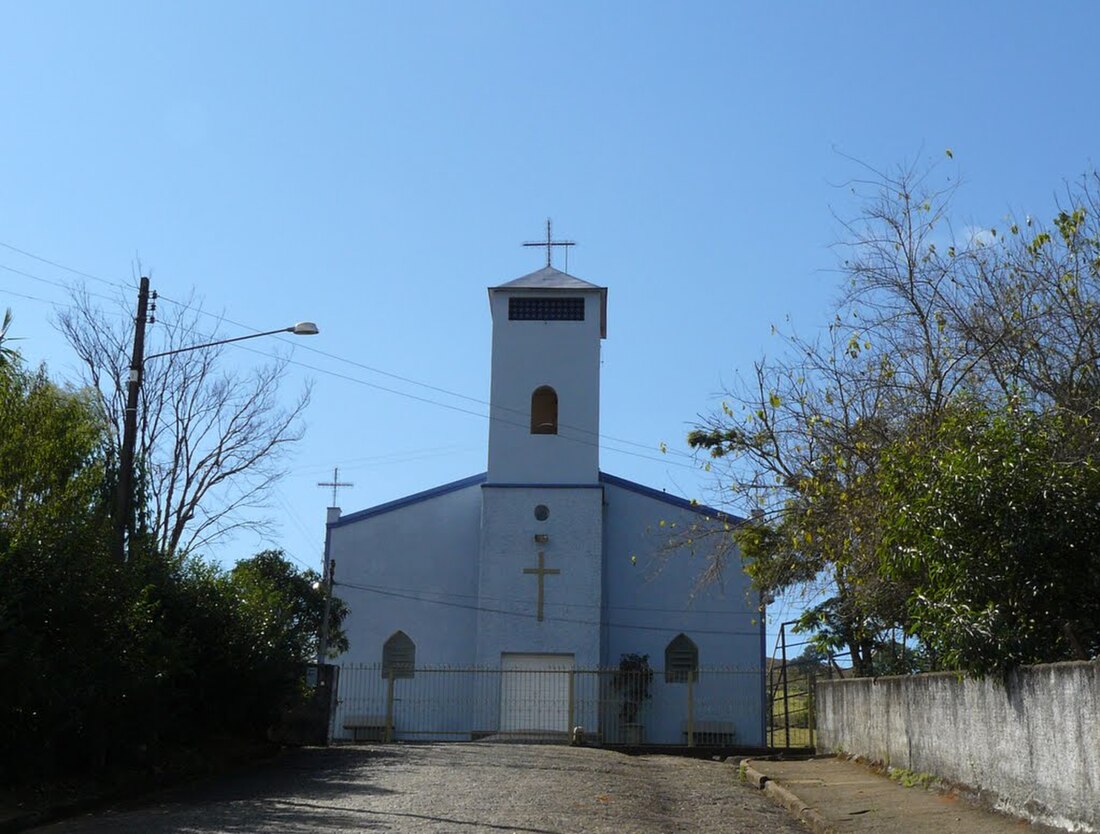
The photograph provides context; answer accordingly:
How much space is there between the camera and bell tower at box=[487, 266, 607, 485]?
116 ft

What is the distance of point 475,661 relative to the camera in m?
34.6

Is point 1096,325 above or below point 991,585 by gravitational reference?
above

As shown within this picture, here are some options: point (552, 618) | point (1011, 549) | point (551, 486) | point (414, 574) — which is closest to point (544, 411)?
point (551, 486)

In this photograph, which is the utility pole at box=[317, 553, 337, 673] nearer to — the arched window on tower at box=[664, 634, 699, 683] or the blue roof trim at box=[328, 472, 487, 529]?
the blue roof trim at box=[328, 472, 487, 529]

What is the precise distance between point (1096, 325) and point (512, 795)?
7.84 metres

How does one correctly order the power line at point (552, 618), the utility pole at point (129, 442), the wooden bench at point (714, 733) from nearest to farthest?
1. the utility pole at point (129, 442)
2. the wooden bench at point (714, 733)
3. the power line at point (552, 618)

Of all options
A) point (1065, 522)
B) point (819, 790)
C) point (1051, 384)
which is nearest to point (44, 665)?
point (819, 790)

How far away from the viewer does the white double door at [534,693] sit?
3212 cm

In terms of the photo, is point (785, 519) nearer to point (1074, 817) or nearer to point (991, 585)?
point (991, 585)

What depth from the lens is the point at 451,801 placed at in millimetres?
12922

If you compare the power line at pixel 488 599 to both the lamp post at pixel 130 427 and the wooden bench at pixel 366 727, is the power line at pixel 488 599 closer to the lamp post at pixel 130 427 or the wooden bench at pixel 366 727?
the wooden bench at pixel 366 727

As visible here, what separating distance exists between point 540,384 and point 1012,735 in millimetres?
25329

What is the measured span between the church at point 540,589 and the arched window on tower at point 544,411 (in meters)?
0.06

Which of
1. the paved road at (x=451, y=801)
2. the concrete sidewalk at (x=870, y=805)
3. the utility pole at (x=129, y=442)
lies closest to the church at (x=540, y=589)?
the paved road at (x=451, y=801)
